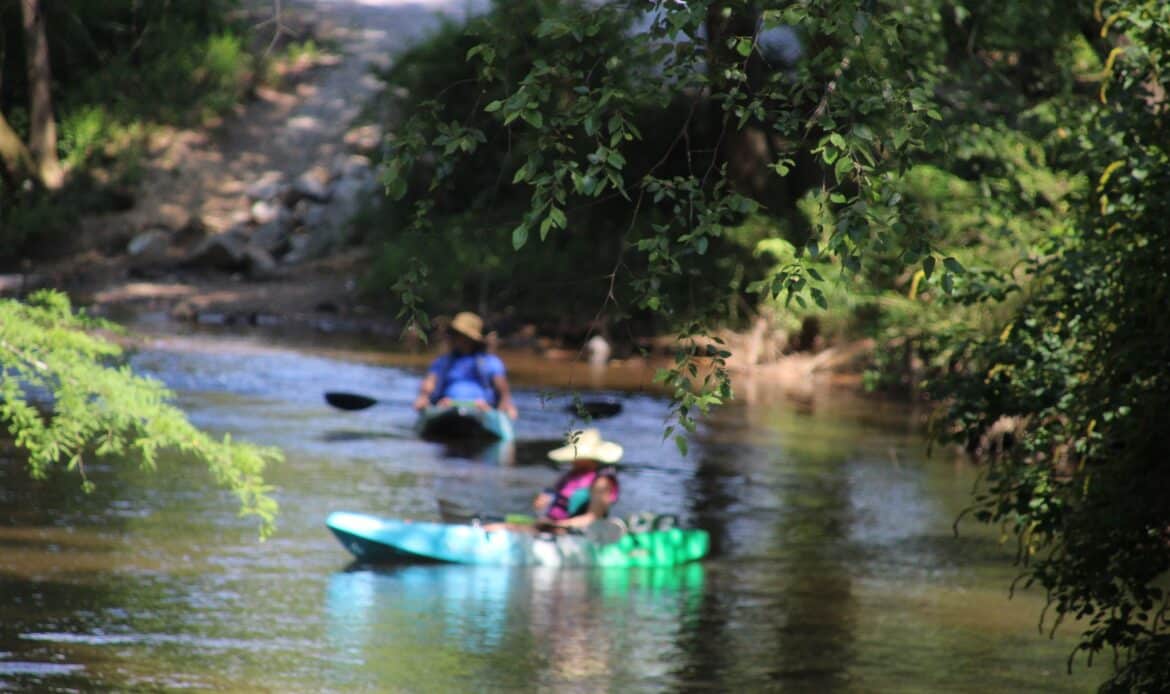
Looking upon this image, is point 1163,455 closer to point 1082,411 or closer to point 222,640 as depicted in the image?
point 1082,411

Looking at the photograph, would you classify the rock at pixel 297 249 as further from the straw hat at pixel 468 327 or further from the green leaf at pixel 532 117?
the green leaf at pixel 532 117

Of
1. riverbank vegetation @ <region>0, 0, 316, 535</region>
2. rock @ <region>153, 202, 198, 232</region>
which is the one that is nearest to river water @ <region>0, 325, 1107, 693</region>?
riverbank vegetation @ <region>0, 0, 316, 535</region>

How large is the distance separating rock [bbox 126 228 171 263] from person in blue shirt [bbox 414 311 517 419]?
1525cm

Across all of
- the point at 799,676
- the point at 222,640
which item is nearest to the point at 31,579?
the point at 222,640

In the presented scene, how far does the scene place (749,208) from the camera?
13.8ft

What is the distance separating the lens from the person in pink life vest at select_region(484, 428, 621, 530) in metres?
10.7

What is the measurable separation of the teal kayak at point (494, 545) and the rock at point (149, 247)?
66.0ft

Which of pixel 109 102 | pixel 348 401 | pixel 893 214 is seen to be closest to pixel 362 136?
pixel 109 102

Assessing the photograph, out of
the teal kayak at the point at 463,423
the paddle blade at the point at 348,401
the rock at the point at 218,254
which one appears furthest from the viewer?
the rock at the point at 218,254

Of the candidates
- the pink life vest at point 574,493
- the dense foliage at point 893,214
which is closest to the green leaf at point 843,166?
the dense foliage at point 893,214

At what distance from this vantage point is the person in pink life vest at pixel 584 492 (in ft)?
35.0

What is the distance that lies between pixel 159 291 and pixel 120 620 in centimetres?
1948

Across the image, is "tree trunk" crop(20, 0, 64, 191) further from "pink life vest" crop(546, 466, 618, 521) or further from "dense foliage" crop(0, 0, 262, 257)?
"pink life vest" crop(546, 466, 618, 521)

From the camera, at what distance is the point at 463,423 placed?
15.3 m
